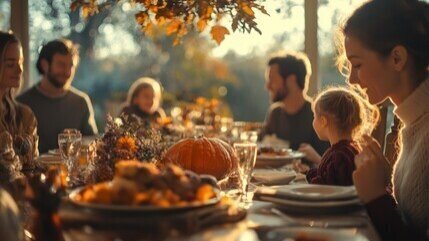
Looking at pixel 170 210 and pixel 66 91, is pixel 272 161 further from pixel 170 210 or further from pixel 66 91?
pixel 66 91

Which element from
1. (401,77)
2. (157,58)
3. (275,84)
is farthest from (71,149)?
(157,58)

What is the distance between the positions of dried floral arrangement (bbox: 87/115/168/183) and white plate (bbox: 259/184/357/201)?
0.48 meters

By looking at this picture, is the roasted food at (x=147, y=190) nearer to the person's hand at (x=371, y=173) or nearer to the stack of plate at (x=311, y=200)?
the stack of plate at (x=311, y=200)

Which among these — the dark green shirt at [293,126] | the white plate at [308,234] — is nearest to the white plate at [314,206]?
the white plate at [308,234]

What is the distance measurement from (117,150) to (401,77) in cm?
90

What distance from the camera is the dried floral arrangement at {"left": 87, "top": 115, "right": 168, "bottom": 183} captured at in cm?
179

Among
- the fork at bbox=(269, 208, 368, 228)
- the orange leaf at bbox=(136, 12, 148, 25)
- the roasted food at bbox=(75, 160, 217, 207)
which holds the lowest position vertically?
the fork at bbox=(269, 208, 368, 228)

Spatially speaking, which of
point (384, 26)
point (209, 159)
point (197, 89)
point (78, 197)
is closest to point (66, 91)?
point (197, 89)

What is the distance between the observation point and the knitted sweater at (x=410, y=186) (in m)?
1.53

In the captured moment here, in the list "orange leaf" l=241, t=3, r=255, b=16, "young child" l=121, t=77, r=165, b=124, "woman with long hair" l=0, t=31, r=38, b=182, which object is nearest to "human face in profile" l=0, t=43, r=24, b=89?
"woman with long hair" l=0, t=31, r=38, b=182

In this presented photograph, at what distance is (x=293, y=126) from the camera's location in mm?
4203

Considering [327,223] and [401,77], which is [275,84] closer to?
[401,77]

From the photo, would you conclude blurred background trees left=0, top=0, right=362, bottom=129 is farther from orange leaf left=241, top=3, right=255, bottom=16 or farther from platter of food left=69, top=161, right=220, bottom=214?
platter of food left=69, top=161, right=220, bottom=214

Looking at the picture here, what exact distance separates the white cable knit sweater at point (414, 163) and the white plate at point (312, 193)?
0.19m
